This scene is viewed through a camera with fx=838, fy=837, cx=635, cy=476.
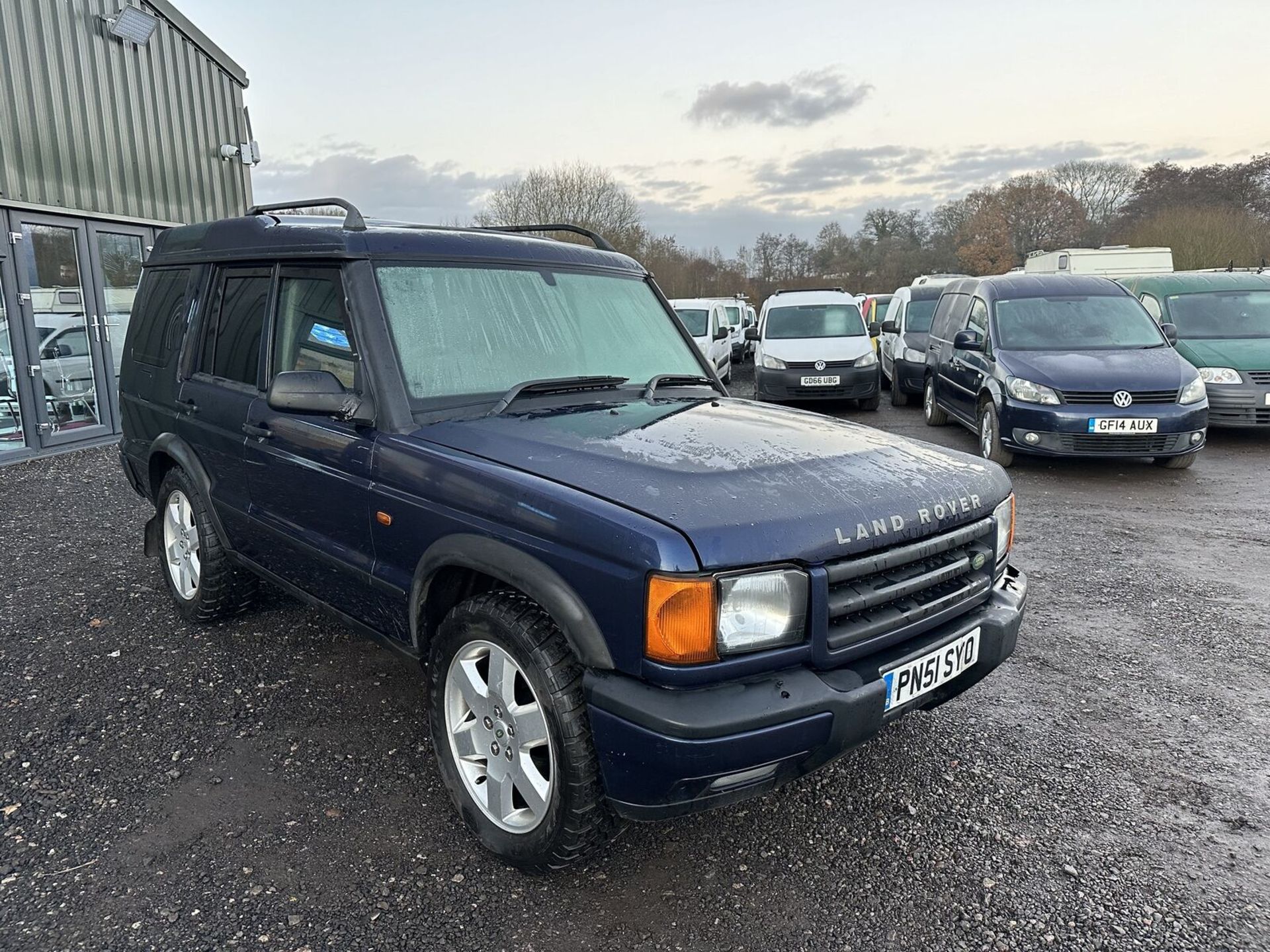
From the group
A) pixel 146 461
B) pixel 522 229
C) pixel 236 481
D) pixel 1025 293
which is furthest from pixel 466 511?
pixel 1025 293

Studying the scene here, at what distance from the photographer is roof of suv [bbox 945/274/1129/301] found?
9.07 m

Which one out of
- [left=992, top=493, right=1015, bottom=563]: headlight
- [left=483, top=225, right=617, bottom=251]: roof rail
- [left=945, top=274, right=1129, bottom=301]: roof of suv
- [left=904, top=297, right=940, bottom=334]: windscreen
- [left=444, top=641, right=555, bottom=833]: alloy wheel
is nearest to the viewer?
[left=444, top=641, right=555, bottom=833]: alloy wheel

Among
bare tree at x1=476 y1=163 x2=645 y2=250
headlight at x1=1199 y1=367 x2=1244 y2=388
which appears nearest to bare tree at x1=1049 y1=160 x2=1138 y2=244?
bare tree at x1=476 y1=163 x2=645 y2=250

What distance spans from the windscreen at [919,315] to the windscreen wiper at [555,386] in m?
11.8

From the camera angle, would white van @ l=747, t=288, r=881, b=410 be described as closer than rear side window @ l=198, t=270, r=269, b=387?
No

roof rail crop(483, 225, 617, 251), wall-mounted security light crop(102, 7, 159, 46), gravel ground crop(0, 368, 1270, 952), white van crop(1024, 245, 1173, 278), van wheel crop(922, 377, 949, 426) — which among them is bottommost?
gravel ground crop(0, 368, 1270, 952)

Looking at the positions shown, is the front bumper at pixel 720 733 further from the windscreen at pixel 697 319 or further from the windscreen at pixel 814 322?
the windscreen at pixel 697 319

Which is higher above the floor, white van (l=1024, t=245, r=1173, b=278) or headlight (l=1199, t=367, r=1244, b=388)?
white van (l=1024, t=245, r=1173, b=278)

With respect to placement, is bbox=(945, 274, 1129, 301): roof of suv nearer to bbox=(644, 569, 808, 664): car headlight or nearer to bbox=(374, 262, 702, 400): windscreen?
bbox=(374, 262, 702, 400): windscreen

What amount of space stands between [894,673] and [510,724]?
1.12m

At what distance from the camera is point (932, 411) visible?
11266 mm

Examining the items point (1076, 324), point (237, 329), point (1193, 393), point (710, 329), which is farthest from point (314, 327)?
point (710, 329)

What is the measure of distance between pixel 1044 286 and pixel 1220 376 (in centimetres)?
233

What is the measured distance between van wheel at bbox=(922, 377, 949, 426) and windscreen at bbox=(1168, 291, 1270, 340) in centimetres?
288
